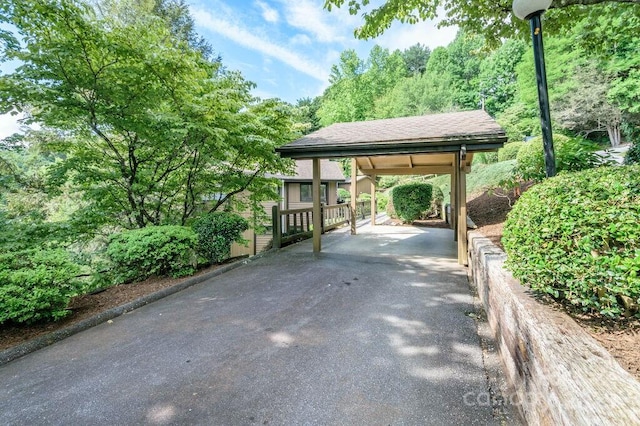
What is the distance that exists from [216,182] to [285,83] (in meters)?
23.1

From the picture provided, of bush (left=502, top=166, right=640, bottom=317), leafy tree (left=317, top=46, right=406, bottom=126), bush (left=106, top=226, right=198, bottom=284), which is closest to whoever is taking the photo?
bush (left=502, top=166, right=640, bottom=317)

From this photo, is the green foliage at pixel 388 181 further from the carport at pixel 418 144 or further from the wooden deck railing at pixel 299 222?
the carport at pixel 418 144

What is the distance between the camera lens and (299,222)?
10.1 metres

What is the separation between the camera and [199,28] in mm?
17641

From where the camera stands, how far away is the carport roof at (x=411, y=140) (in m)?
5.32

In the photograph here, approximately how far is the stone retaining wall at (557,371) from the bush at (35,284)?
446 cm

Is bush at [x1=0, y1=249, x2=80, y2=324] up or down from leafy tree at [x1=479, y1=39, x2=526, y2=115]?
down

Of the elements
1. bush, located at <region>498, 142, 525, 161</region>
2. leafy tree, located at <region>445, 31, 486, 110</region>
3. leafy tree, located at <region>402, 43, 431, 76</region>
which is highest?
leafy tree, located at <region>402, 43, 431, 76</region>

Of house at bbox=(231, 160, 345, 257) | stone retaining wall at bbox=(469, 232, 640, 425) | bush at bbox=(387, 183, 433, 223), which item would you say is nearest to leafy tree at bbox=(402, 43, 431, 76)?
house at bbox=(231, 160, 345, 257)

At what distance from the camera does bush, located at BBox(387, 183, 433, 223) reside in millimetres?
12247

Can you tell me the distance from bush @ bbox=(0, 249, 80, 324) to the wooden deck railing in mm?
4613

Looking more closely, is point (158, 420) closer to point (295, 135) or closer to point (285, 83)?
point (295, 135)

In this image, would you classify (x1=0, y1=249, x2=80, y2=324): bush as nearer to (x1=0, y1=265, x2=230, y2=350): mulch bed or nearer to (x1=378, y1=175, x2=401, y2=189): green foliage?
A: (x1=0, y1=265, x2=230, y2=350): mulch bed

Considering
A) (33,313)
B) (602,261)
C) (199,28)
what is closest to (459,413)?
(602,261)
